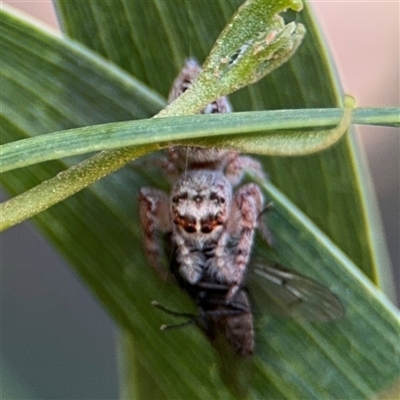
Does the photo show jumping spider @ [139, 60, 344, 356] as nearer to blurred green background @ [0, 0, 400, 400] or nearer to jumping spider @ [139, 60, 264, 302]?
jumping spider @ [139, 60, 264, 302]

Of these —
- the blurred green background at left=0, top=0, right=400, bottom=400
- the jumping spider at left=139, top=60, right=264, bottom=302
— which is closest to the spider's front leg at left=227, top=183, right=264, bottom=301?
the jumping spider at left=139, top=60, right=264, bottom=302

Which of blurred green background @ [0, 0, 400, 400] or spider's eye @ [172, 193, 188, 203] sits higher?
spider's eye @ [172, 193, 188, 203]

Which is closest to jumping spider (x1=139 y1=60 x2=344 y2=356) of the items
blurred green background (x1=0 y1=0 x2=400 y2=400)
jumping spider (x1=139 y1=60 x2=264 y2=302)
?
jumping spider (x1=139 y1=60 x2=264 y2=302)

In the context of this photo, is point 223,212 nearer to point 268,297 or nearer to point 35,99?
point 268,297

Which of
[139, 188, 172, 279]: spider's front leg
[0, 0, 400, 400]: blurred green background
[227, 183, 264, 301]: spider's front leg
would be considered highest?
Result: [139, 188, 172, 279]: spider's front leg

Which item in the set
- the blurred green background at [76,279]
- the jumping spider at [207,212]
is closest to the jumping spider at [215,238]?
the jumping spider at [207,212]

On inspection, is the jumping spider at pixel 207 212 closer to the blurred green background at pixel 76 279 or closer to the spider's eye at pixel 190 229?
the spider's eye at pixel 190 229

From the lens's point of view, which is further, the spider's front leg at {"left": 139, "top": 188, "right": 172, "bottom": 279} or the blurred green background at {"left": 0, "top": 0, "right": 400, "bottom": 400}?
the blurred green background at {"left": 0, "top": 0, "right": 400, "bottom": 400}
